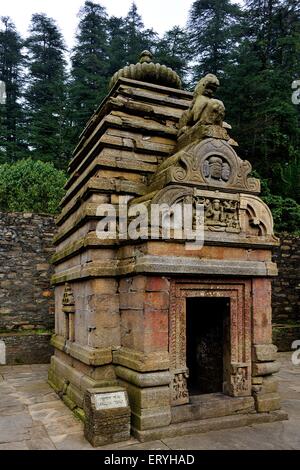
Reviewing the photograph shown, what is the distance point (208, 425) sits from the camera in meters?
4.88

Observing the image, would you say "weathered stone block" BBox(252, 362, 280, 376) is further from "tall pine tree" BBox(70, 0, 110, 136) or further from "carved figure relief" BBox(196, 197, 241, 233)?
"tall pine tree" BBox(70, 0, 110, 136)

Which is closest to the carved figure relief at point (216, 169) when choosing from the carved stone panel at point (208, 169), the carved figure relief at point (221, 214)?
the carved stone panel at point (208, 169)

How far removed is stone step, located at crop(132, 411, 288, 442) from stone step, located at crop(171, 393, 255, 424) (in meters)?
0.06

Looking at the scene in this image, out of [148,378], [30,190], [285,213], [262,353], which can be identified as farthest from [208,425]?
[285,213]

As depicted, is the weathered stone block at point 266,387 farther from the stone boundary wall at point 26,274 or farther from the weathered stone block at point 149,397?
the stone boundary wall at point 26,274

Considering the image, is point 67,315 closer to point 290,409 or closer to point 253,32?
point 290,409

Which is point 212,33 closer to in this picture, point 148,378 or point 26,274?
point 26,274

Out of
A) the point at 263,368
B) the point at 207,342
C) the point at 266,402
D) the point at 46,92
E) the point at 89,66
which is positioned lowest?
the point at 266,402

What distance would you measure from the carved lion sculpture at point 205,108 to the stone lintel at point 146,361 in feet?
9.86

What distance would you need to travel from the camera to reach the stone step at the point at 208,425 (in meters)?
Result: 4.57

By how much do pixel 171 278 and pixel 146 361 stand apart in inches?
39.6

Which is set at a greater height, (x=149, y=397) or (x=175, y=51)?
(x=175, y=51)

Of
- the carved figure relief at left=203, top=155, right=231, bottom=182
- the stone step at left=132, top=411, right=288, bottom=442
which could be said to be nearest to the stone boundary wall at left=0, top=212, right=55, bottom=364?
the stone step at left=132, top=411, right=288, bottom=442
